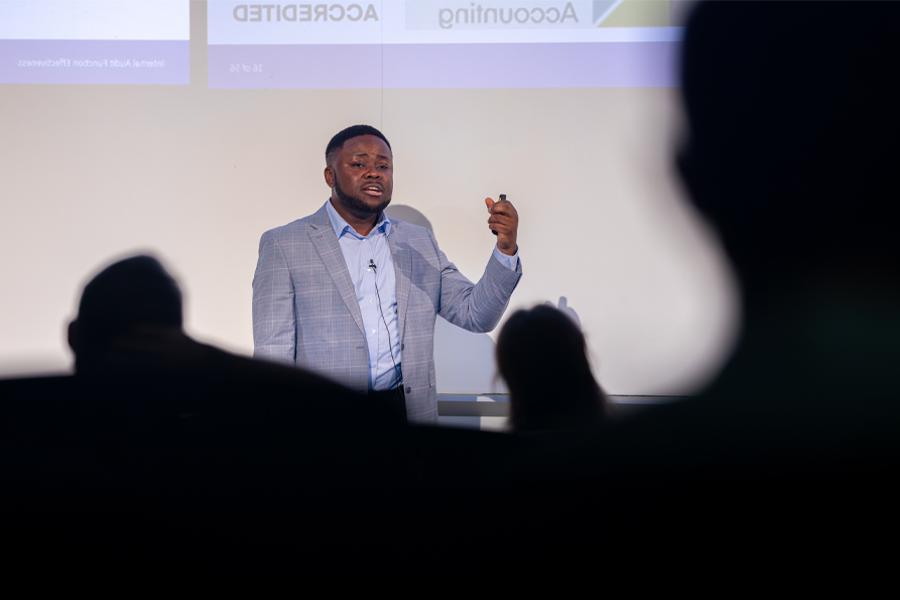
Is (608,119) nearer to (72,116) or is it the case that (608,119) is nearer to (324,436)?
(72,116)

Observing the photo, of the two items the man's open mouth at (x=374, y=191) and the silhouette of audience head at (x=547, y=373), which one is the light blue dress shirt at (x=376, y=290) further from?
the silhouette of audience head at (x=547, y=373)

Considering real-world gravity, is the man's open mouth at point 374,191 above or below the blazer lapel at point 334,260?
above

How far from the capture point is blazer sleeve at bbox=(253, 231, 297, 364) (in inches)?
95.0

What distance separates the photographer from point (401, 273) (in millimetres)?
2646

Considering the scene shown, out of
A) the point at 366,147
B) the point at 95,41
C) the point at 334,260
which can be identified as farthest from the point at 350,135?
the point at 95,41

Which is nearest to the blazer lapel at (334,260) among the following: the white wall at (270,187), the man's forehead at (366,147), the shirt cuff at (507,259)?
the man's forehead at (366,147)

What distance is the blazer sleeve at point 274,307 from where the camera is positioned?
2.41 metres

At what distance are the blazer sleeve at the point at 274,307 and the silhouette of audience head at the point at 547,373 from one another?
6.01 ft

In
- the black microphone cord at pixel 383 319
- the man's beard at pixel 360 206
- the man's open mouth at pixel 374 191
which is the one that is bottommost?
the black microphone cord at pixel 383 319

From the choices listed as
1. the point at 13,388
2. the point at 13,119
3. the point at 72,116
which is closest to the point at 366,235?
the point at 72,116

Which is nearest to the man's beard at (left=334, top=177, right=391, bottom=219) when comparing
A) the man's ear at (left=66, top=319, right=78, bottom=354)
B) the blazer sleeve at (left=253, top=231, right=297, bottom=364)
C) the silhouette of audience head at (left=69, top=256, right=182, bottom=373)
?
the blazer sleeve at (left=253, top=231, right=297, bottom=364)

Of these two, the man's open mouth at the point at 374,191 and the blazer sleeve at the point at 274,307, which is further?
the man's open mouth at the point at 374,191

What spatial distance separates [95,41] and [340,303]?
62.7 inches

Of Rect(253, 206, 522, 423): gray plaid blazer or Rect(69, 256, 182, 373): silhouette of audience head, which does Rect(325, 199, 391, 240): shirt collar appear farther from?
Rect(69, 256, 182, 373): silhouette of audience head
